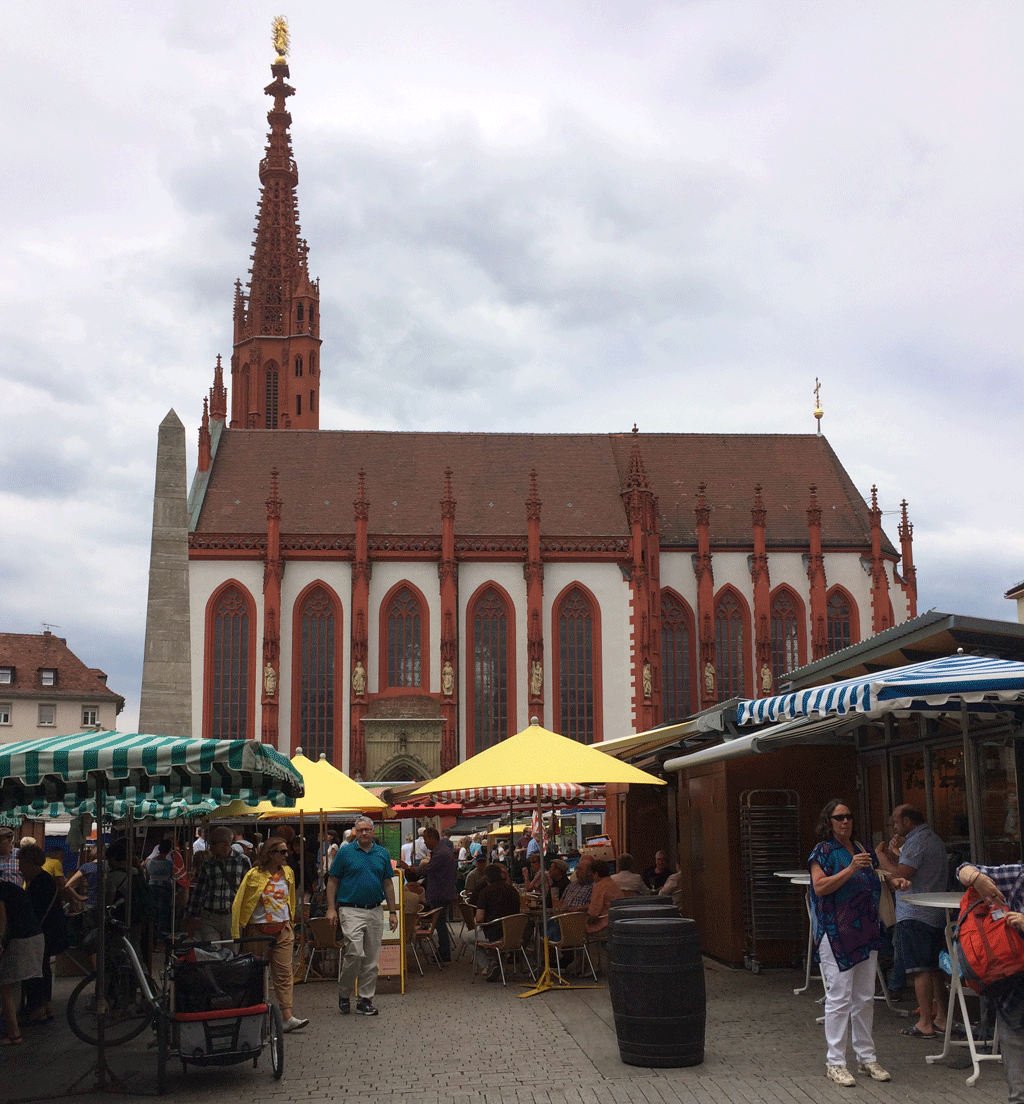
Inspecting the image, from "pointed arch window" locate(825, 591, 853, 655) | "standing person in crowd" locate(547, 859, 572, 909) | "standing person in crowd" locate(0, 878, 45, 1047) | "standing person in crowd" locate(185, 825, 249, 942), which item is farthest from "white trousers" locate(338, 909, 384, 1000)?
"pointed arch window" locate(825, 591, 853, 655)

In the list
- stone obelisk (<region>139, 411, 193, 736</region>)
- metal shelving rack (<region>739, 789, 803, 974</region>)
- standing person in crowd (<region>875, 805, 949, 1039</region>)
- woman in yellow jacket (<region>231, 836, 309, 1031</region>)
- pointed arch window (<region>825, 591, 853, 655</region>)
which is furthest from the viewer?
pointed arch window (<region>825, 591, 853, 655</region>)

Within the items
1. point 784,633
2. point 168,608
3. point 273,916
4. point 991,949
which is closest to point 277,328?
point 784,633

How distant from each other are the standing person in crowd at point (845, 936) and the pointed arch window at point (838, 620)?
3635cm

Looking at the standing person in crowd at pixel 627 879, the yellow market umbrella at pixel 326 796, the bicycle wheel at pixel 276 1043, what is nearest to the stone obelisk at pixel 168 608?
the yellow market umbrella at pixel 326 796

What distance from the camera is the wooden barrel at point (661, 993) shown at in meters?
8.66

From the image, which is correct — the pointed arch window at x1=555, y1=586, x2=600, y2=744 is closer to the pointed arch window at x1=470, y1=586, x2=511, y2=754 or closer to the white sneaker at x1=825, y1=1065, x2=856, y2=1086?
the pointed arch window at x1=470, y1=586, x2=511, y2=754

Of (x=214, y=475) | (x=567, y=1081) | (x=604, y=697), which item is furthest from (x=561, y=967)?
(x=214, y=475)

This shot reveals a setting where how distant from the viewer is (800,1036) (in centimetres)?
965

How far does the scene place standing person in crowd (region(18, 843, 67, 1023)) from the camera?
11.1 meters

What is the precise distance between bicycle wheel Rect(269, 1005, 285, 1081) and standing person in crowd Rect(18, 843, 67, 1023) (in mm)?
2999

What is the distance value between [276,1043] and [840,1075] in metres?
3.67

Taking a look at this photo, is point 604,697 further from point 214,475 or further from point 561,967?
point 561,967

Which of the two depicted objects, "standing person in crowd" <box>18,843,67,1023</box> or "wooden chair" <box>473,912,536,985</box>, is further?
"wooden chair" <box>473,912,536,985</box>

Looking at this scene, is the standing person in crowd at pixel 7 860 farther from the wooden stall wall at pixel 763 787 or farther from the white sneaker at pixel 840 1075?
the white sneaker at pixel 840 1075
